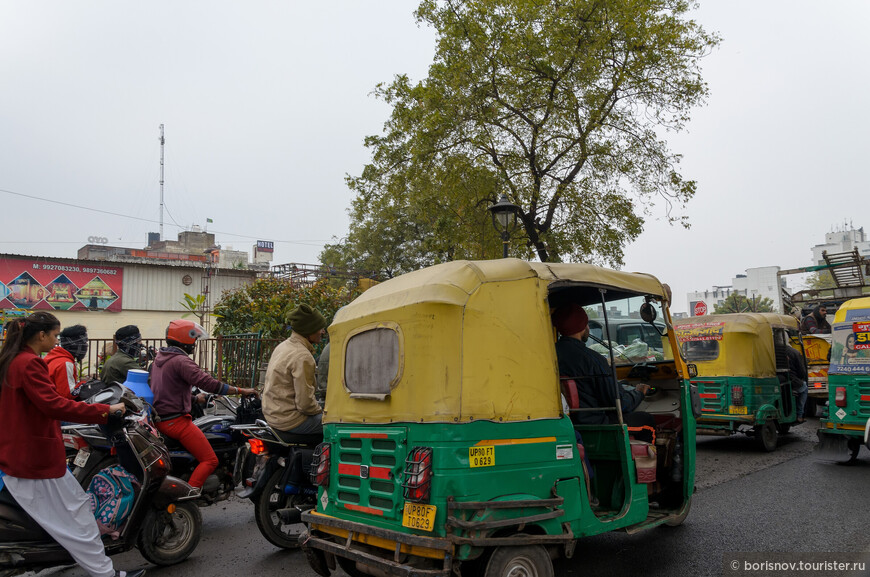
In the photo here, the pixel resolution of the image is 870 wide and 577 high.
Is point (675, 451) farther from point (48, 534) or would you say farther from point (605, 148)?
point (605, 148)

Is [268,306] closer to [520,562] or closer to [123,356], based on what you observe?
[123,356]

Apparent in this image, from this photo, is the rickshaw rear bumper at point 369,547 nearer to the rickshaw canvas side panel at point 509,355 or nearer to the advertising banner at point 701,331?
the rickshaw canvas side panel at point 509,355

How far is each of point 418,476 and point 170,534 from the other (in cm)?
300

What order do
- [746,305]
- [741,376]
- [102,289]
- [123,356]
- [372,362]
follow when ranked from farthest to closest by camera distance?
[746,305] → [102,289] → [741,376] → [123,356] → [372,362]

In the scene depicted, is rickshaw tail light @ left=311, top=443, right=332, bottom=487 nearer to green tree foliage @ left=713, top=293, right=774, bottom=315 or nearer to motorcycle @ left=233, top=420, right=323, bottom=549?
motorcycle @ left=233, top=420, right=323, bottom=549

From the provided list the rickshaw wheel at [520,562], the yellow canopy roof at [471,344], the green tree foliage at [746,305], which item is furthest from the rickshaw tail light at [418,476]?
the green tree foliage at [746,305]

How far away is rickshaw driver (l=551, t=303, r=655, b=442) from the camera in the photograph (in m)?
4.83

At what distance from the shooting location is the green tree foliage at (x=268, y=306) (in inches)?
546

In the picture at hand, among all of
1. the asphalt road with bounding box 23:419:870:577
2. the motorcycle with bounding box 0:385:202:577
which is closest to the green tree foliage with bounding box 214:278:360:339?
the asphalt road with bounding box 23:419:870:577

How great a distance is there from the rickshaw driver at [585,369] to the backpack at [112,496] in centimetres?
347

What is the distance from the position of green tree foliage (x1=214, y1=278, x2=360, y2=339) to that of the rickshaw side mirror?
938 centimetres

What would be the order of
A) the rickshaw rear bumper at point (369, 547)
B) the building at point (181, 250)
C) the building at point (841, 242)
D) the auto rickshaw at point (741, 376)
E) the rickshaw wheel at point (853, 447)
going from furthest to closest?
the building at point (841, 242) → the building at point (181, 250) → the auto rickshaw at point (741, 376) → the rickshaw wheel at point (853, 447) → the rickshaw rear bumper at point (369, 547)

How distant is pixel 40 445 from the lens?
407 centimetres

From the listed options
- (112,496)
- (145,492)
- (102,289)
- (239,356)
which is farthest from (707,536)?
(102,289)
